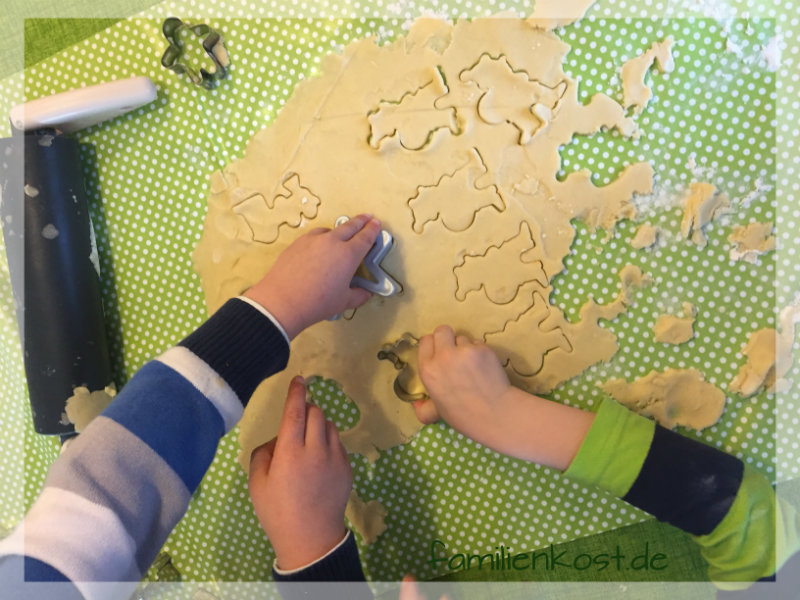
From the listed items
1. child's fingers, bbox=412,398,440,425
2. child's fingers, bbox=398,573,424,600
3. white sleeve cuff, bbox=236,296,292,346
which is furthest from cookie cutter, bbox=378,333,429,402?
child's fingers, bbox=398,573,424,600

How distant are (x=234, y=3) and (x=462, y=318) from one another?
45 cm

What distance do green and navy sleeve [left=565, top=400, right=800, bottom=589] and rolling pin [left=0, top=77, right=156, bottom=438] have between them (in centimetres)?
59

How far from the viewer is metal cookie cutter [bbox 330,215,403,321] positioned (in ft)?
2.31

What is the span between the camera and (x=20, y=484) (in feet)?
2.71

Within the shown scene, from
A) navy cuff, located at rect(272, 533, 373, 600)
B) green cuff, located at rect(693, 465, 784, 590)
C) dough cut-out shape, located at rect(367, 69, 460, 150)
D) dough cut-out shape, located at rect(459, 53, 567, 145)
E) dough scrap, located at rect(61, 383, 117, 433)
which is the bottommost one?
navy cuff, located at rect(272, 533, 373, 600)

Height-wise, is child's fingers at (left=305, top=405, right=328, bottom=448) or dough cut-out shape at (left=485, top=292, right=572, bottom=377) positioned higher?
dough cut-out shape at (left=485, top=292, right=572, bottom=377)

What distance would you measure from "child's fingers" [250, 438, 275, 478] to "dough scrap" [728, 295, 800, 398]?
20.7 inches

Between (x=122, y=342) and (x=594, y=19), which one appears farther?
(x=122, y=342)

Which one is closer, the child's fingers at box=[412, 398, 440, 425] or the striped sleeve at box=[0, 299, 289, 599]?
the striped sleeve at box=[0, 299, 289, 599]

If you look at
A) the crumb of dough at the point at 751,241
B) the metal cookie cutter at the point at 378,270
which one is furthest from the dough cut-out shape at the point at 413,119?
the crumb of dough at the point at 751,241

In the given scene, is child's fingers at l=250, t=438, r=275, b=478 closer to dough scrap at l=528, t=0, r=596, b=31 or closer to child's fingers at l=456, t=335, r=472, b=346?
child's fingers at l=456, t=335, r=472, b=346

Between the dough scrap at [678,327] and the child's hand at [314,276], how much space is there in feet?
1.08

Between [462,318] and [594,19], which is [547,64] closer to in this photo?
[594,19]

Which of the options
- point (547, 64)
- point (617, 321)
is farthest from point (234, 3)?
point (617, 321)
